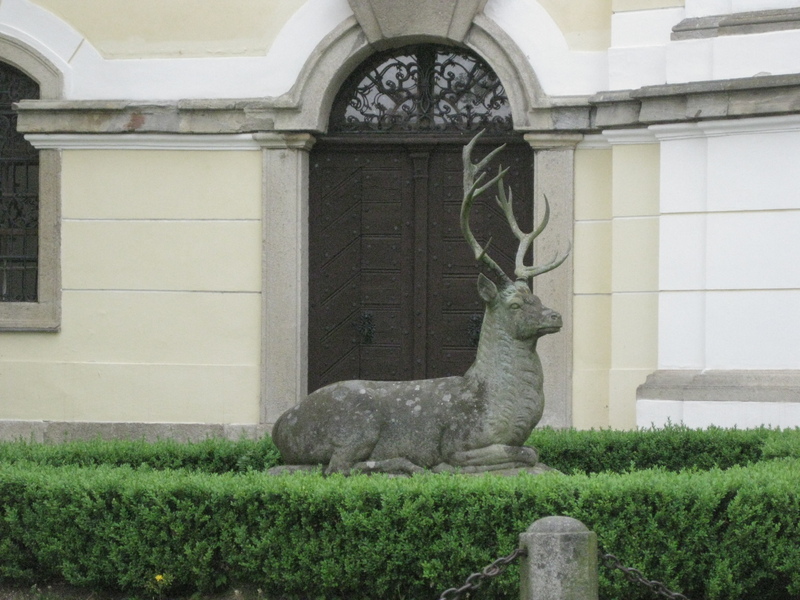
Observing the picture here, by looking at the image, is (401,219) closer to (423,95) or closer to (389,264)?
(389,264)

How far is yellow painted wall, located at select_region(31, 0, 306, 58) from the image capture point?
1195 cm

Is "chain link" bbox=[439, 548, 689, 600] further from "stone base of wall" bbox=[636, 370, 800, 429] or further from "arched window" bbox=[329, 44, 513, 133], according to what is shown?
"arched window" bbox=[329, 44, 513, 133]

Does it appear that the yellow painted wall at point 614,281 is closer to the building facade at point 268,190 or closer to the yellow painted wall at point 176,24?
the building facade at point 268,190

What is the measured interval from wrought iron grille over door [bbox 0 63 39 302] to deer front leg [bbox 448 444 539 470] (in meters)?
6.40

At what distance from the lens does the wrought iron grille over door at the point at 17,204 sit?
12.4 m

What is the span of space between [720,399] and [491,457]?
3639 mm

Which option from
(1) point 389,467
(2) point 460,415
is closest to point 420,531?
(1) point 389,467

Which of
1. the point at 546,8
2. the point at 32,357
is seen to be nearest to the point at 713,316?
the point at 546,8

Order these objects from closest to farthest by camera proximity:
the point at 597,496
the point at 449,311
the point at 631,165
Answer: the point at 597,496, the point at 631,165, the point at 449,311

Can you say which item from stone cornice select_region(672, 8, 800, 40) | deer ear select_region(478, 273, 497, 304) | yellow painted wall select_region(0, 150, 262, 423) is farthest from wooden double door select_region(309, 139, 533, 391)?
deer ear select_region(478, 273, 497, 304)

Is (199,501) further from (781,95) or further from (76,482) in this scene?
(781,95)

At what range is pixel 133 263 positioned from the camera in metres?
12.0

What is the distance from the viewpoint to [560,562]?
524 cm

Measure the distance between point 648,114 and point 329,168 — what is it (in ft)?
9.55
